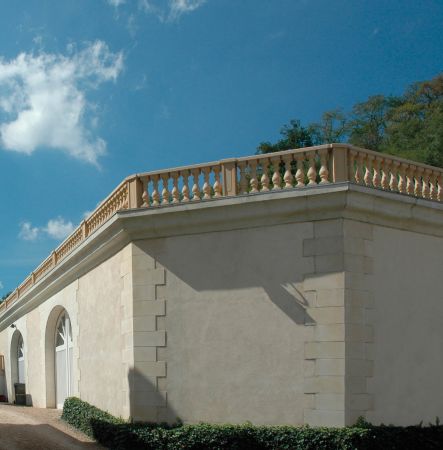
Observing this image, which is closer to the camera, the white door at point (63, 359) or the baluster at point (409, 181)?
the baluster at point (409, 181)

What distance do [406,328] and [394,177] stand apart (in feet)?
8.91

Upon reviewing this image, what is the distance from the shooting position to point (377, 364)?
10812 mm

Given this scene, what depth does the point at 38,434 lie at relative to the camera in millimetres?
12797

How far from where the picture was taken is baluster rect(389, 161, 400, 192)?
38.2ft

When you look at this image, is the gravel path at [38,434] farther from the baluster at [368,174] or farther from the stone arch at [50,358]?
the baluster at [368,174]

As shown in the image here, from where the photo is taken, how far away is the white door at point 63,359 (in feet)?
59.4

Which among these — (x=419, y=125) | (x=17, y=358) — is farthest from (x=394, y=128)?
(x=17, y=358)

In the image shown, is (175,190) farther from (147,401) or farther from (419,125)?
(419,125)

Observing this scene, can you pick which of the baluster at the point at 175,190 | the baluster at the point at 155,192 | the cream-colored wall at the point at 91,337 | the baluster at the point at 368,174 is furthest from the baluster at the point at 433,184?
the cream-colored wall at the point at 91,337

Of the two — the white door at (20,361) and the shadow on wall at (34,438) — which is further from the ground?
the shadow on wall at (34,438)

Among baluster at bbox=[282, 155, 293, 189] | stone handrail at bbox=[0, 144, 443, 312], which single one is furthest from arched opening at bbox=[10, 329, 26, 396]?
baluster at bbox=[282, 155, 293, 189]

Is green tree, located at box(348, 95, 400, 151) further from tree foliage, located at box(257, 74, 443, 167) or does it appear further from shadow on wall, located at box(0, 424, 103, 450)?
shadow on wall, located at box(0, 424, 103, 450)

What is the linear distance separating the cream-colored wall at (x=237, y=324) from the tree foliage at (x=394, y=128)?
23.2m

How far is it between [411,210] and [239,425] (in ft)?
15.8
